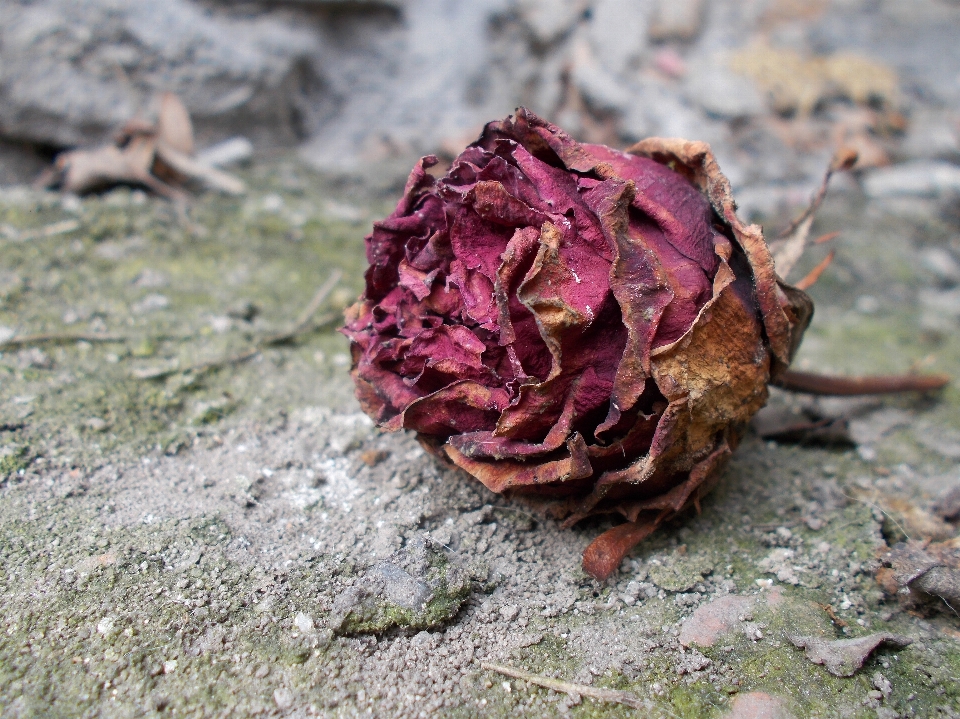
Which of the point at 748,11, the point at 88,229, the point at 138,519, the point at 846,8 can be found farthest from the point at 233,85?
the point at 846,8

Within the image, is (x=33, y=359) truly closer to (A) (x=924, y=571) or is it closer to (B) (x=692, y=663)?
(B) (x=692, y=663)

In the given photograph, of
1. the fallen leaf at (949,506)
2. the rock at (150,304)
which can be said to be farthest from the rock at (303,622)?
the fallen leaf at (949,506)

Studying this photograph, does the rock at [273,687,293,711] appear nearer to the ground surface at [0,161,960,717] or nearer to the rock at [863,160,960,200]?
the ground surface at [0,161,960,717]

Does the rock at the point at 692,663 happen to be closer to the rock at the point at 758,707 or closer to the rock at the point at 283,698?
the rock at the point at 758,707

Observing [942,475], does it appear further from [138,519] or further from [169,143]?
[169,143]

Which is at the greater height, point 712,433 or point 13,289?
point 712,433

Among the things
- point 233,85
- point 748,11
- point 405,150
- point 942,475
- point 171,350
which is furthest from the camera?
point 748,11
